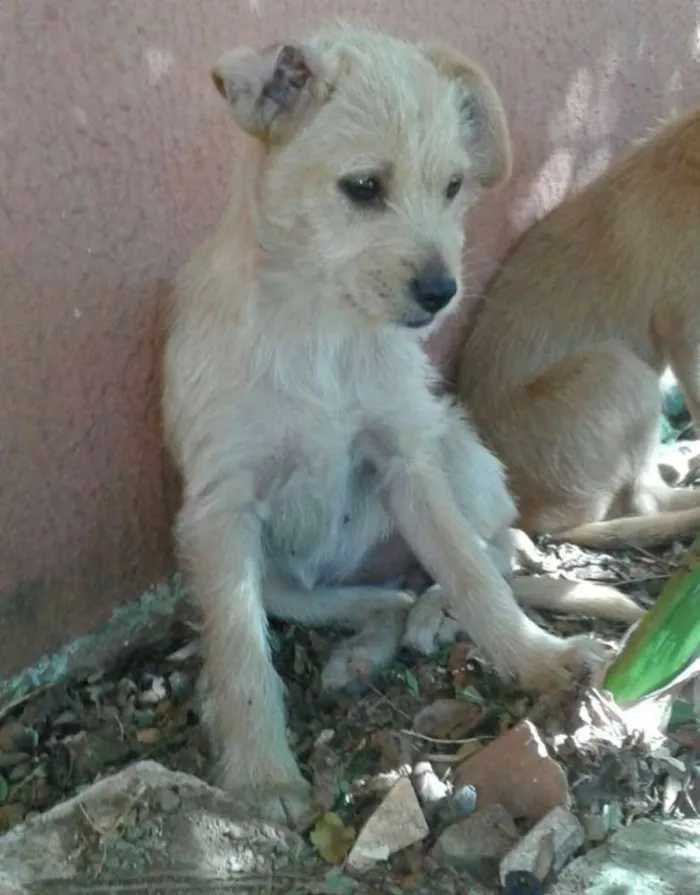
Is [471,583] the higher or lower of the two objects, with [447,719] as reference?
higher

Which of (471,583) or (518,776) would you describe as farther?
(471,583)

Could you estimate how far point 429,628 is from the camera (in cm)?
312

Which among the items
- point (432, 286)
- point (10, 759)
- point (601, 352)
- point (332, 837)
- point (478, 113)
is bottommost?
point (10, 759)

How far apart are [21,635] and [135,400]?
0.72 metres

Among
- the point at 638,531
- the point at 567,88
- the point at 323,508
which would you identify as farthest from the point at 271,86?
the point at 567,88

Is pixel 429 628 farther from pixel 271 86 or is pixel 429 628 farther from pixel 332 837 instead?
pixel 271 86

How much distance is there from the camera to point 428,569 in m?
3.04

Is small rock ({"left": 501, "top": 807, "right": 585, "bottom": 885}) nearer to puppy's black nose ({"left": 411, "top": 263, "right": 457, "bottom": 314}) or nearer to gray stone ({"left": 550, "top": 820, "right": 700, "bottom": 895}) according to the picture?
gray stone ({"left": 550, "top": 820, "right": 700, "bottom": 895})

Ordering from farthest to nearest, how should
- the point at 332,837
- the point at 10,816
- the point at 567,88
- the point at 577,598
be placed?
the point at 567,88 < the point at 577,598 < the point at 10,816 < the point at 332,837

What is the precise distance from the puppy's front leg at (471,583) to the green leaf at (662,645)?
33 centimetres

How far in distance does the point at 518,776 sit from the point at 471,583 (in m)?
0.62

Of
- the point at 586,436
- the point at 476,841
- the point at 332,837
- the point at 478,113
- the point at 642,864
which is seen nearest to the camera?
the point at 642,864

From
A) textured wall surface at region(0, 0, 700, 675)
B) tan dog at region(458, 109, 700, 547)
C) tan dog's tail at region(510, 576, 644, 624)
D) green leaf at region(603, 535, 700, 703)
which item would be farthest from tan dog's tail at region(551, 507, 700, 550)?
textured wall surface at region(0, 0, 700, 675)

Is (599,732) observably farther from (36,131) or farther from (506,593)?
(36,131)
